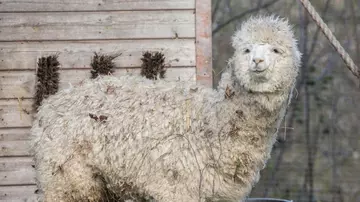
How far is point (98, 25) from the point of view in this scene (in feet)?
22.2

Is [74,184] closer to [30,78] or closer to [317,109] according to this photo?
[30,78]

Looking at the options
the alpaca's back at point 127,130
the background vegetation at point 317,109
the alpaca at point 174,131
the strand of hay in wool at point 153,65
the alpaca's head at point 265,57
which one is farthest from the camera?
the background vegetation at point 317,109

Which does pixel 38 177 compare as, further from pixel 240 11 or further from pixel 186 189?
pixel 240 11

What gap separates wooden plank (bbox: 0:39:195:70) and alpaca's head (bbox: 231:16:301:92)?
187cm

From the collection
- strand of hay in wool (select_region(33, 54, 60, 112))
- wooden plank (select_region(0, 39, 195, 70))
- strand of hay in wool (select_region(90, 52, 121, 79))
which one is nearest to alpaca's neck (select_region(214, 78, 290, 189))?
→ wooden plank (select_region(0, 39, 195, 70))

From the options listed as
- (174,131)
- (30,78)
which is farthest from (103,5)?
(174,131)

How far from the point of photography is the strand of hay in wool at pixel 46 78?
663 cm

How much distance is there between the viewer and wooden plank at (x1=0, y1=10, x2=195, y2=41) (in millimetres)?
6738

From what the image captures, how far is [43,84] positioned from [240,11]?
13.6 ft

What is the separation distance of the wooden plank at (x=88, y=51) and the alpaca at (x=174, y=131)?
4.27ft

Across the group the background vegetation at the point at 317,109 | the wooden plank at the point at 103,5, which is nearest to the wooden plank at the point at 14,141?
the wooden plank at the point at 103,5

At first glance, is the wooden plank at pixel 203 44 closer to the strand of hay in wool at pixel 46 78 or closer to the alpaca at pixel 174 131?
the strand of hay in wool at pixel 46 78

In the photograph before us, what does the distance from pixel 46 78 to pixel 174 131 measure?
202 centimetres

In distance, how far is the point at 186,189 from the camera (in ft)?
15.8
